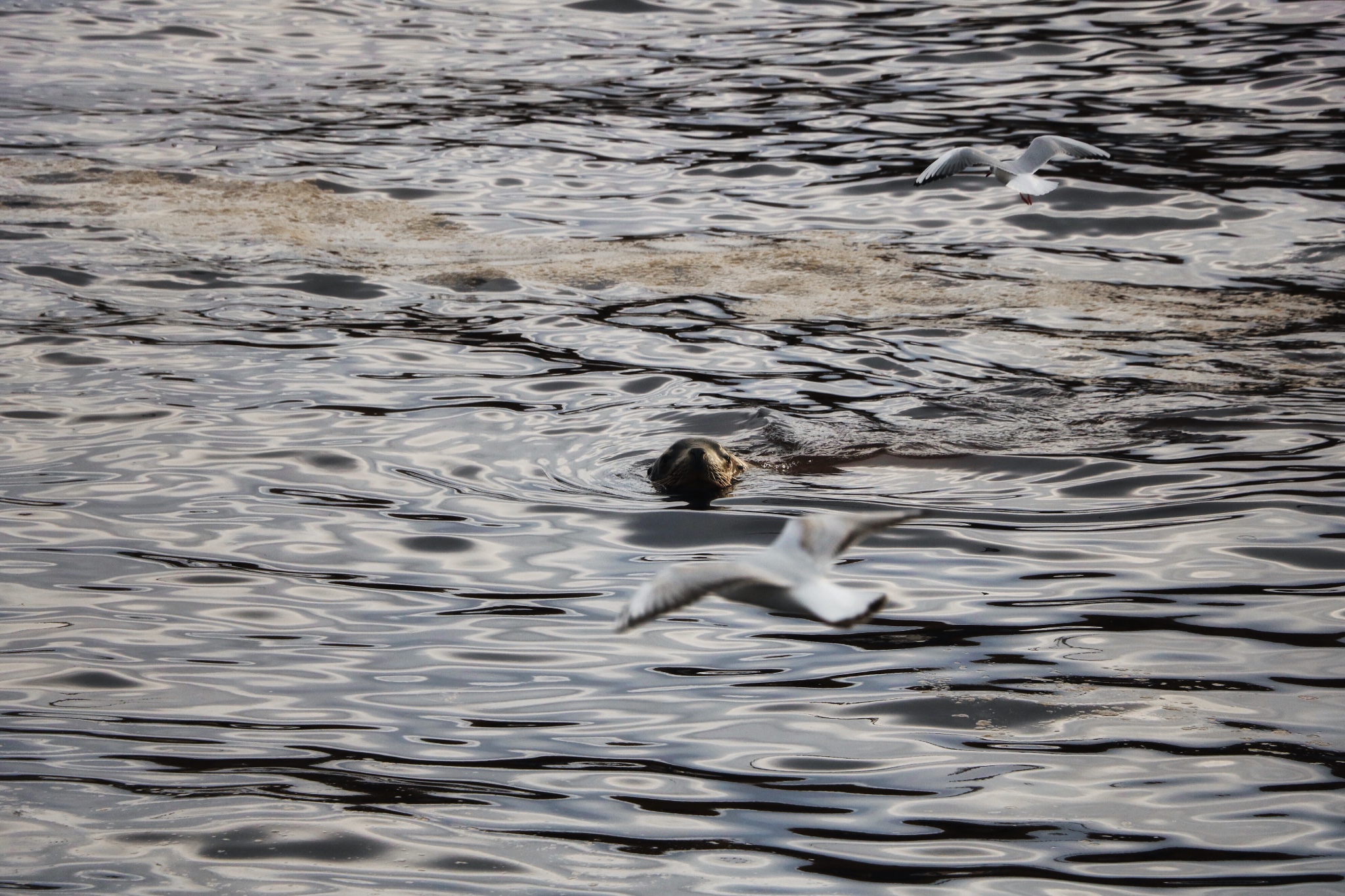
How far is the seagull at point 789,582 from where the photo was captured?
3.98 metres

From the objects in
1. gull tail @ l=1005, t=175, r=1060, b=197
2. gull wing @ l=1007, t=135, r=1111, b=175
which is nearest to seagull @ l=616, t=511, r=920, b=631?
gull tail @ l=1005, t=175, r=1060, b=197

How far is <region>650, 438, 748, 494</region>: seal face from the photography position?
7.47 meters

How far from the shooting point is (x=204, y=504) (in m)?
7.26

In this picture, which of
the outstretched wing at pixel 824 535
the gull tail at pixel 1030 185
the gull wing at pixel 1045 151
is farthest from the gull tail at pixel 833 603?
the gull wing at pixel 1045 151

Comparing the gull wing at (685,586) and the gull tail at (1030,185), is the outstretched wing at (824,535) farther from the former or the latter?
the gull tail at (1030,185)

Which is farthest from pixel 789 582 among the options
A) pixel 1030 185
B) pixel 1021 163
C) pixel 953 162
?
pixel 1021 163

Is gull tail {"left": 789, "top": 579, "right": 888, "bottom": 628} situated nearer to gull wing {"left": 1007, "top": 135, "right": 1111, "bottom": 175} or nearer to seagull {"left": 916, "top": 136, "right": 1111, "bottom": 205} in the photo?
seagull {"left": 916, "top": 136, "right": 1111, "bottom": 205}

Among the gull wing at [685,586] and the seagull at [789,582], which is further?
the gull wing at [685,586]

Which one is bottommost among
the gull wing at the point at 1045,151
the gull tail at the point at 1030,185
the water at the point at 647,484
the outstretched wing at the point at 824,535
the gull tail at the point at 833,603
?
the water at the point at 647,484

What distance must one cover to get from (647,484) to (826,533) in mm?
3131

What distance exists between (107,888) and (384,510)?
10.4 feet

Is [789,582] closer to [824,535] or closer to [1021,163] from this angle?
[824,535]

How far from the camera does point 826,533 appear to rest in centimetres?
465

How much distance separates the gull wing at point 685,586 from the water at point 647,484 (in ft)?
2.52
